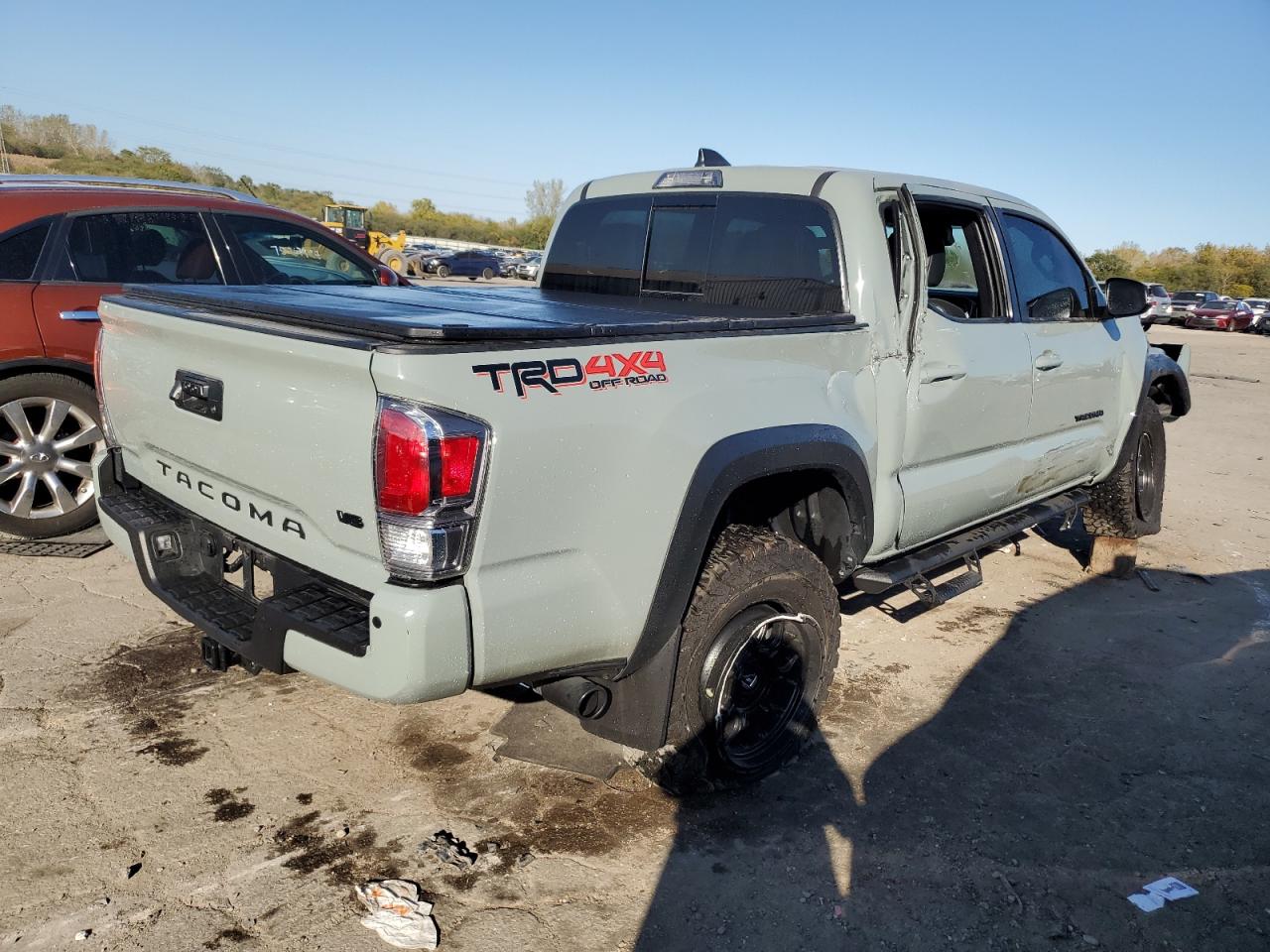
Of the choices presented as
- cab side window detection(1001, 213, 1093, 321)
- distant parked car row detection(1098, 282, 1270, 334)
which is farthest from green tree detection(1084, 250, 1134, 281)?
cab side window detection(1001, 213, 1093, 321)

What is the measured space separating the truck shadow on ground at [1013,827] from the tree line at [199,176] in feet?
79.3

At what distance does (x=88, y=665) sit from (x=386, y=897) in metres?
2.00

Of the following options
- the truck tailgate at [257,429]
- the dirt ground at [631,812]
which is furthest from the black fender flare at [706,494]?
the truck tailgate at [257,429]

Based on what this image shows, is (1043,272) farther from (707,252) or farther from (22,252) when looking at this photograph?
(22,252)

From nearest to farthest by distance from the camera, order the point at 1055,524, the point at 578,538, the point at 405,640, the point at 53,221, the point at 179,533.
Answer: the point at 405,640 → the point at 578,538 → the point at 179,533 → the point at 53,221 → the point at 1055,524

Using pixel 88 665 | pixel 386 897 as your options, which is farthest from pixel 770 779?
pixel 88 665

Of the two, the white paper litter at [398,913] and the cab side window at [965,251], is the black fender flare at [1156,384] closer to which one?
the cab side window at [965,251]

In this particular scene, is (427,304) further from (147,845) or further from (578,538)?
(147,845)

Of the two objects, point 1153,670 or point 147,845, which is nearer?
point 147,845

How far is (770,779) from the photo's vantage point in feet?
10.6

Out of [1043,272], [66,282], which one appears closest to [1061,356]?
[1043,272]

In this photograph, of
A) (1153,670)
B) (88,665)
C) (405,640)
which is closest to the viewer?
(405,640)

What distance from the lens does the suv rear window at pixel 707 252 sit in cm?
353

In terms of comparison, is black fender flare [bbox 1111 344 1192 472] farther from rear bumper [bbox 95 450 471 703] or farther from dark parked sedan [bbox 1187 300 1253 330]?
dark parked sedan [bbox 1187 300 1253 330]
